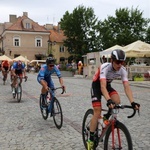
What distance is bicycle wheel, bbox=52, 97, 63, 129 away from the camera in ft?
24.2

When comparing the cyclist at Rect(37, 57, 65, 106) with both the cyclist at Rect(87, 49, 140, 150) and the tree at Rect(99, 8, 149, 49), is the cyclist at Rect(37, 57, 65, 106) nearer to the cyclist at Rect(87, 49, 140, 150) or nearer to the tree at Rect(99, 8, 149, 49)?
the cyclist at Rect(87, 49, 140, 150)

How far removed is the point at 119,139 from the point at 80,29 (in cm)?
6079

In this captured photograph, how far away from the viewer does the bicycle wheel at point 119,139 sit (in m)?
4.27

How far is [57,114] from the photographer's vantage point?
7.53 metres

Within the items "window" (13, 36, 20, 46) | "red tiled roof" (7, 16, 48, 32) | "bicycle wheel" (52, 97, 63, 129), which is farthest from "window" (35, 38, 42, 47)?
"bicycle wheel" (52, 97, 63, 129)

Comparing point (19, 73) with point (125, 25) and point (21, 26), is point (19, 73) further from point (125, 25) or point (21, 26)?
point (21, 26)

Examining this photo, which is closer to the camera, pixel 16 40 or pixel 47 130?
pixel 47 130

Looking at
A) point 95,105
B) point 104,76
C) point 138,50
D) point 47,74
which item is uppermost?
point 138,50

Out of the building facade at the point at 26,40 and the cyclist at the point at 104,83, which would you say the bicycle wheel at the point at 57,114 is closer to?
the cyclist at the point at 104,83

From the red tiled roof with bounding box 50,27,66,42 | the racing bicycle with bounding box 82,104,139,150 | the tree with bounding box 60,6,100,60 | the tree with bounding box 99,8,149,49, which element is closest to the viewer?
the racing bicycle with bounding box 82,104,139,150

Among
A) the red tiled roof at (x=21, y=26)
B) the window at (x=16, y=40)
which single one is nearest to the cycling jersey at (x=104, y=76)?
the red tiled roof at (x=21, y=26)

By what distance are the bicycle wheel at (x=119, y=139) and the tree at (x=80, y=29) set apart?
58.8 m

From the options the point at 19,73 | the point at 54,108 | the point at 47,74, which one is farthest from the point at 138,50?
the point at 54,108

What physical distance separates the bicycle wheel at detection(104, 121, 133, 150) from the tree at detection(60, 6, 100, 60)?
58.8 m
